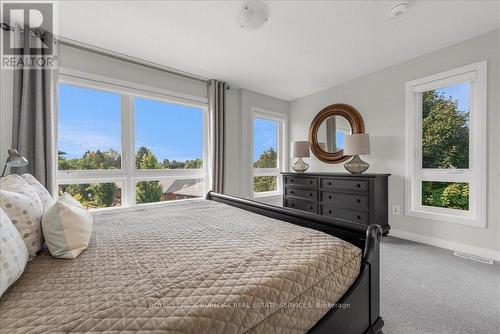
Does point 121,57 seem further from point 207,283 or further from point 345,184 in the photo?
point 345,184

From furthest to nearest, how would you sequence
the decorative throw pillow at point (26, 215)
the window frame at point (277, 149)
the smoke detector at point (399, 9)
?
the window frame at point (277, 149), the smoke detector at point (399, 9), the decorative throw pillow at point (26, 215)

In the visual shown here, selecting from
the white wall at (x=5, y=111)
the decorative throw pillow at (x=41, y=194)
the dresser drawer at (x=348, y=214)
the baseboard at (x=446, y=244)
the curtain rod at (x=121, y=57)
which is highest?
the curtain rod at (x=121, y=57)

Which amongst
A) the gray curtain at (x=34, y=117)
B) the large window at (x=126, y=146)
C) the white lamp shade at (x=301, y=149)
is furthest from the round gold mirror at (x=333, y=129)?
the gray curtain at (x=34, y=117)

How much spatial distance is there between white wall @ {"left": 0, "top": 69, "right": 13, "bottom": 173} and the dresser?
3450 millimetres

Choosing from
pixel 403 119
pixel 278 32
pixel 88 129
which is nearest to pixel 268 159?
pixel 403 119

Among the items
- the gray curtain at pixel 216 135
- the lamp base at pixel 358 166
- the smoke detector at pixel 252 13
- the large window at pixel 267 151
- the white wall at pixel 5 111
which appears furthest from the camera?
the large window at pixel 267 151

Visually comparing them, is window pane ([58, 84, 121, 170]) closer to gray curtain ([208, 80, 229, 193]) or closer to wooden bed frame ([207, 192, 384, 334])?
gray curtain ([208, 80, 229, 193])

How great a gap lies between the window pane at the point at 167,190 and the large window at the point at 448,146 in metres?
3.01

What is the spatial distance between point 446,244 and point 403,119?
1.63 metres

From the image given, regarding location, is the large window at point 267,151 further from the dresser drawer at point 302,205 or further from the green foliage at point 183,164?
the green foliage at point 183,164

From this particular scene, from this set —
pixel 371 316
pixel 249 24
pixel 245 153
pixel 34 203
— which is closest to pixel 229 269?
pixel 371 316

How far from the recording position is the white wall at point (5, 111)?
2090mm

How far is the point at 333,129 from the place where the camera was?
3820mm

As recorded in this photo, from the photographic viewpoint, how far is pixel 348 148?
310 cm
